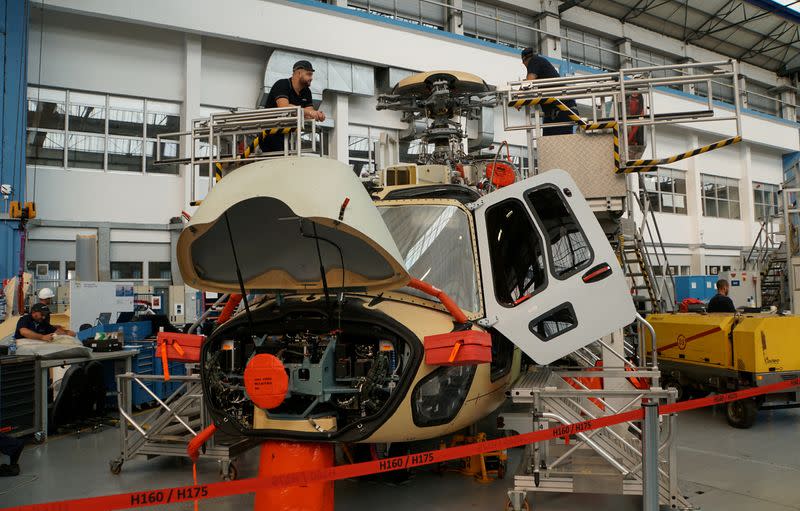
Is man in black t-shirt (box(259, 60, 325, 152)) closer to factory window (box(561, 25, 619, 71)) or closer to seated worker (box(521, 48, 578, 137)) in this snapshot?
seated worker (box(521, 48, 578, 137))

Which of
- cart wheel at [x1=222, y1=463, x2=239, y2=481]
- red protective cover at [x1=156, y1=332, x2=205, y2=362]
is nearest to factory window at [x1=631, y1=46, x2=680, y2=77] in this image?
cart wheel at [x1=222, y1=463, x2=239, y2=481]

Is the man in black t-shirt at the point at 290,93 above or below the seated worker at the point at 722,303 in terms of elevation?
above

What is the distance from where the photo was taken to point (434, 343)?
3518 mm

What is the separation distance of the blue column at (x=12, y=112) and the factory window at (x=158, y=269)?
2.73 meters

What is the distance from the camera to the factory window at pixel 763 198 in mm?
28219

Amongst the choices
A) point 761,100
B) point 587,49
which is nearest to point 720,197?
point 761,100

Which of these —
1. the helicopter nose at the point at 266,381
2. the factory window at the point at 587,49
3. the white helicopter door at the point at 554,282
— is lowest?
the helicopter nose at the point at 266,381

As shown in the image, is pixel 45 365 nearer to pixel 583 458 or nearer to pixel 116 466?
pixel 116 466

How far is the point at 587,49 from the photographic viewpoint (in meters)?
23.2

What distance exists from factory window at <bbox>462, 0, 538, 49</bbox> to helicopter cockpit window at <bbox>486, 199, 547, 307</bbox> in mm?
15731

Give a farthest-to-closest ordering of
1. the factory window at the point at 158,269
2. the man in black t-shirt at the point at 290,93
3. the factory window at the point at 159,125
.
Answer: the factory window at the point at 159,125 → the factory window at the point at 158,269 → the man in black t-shirt at the point at 290,93

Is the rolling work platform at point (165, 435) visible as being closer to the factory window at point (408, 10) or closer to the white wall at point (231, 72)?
the white wall at point (231, 72)

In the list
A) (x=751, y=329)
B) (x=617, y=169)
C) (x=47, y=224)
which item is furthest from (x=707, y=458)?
(x=47, y=224)

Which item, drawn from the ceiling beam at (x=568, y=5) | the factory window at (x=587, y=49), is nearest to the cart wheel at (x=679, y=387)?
the factory window at (x=587, y=49)
